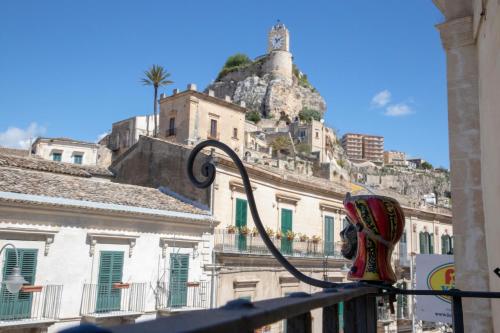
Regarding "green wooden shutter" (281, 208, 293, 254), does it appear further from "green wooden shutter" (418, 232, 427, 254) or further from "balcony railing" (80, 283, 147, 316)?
"green wooden shutter" (418, 232, 427, 254)

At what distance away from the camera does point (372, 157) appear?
12425 centimetres

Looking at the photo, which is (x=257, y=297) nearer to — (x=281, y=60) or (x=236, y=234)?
(x=236, y=234)

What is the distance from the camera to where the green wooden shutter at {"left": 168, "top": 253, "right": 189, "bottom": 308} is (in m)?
16.5

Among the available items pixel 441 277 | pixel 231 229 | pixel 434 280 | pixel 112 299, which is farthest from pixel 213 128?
pixel 441 277

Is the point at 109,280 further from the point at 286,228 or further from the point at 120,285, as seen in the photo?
the point at 286,228

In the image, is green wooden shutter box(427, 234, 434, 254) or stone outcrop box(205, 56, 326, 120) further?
stone outcrop box(205, 56, 326, 120)

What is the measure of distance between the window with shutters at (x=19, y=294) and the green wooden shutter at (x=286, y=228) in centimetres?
1084

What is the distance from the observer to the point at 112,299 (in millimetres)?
15031

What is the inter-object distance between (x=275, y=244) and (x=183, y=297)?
5.09 meters

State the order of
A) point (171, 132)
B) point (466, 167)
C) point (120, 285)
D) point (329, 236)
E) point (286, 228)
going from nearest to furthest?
point (466, 167) < point (120, 285) < point (286, 228) < point (329, 236) < point (171, 132)

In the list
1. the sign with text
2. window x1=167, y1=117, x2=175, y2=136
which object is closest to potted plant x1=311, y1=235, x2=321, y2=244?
the sign with text

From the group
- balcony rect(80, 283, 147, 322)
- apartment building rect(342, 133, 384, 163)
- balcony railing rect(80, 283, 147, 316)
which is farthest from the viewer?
apartment building rect(342, 133, 384, 163)

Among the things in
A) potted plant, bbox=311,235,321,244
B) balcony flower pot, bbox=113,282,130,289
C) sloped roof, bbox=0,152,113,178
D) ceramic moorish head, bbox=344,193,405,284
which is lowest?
balcony flower pot, bbox=113,282,130,289

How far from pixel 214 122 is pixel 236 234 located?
1306 centimetres
